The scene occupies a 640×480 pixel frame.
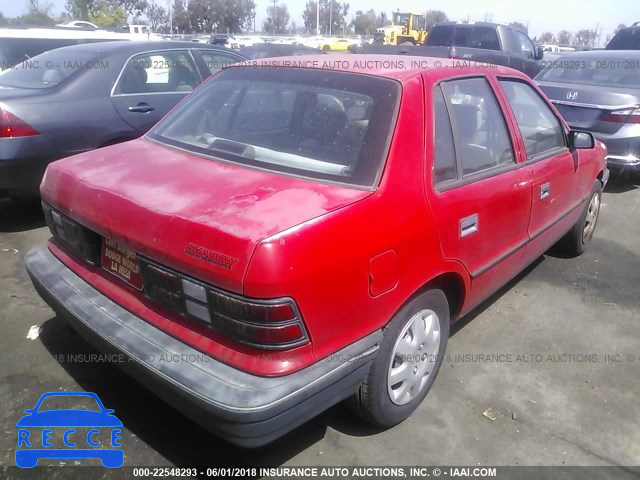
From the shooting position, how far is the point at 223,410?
6.07 feet

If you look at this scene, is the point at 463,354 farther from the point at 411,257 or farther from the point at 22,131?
the point at 22,131

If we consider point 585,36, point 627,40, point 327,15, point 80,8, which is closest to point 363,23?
point 327,15

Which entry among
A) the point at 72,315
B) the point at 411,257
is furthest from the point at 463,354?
the point at 72,315

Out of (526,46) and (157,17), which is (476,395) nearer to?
(526,46)

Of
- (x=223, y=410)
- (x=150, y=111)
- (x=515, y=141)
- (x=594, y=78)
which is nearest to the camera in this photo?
(x=223, y=410)

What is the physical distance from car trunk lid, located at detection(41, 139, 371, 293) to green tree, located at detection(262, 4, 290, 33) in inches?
2732

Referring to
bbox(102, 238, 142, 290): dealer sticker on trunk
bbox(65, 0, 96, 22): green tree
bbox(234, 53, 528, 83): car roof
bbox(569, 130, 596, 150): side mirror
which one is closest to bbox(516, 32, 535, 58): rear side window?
bbox(569, 130, 596, 150): side mirror

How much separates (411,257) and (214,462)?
4.10 feet

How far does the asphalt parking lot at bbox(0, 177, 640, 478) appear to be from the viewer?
2.47 m

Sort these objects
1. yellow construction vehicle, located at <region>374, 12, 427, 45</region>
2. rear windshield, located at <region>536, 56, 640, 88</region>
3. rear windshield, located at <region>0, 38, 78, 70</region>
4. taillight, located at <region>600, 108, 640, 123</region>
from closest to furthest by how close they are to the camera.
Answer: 1. taillight, located at <region>600, 108, 640, 123</region>
2. rear windshield, located at <region>536, 56, 640, 88</region>
3. rear windshield, located at <region>0, 38, 78, 70</region>
4. yellow construction vehicle, located at <region>374, 12, 427, 45</region>

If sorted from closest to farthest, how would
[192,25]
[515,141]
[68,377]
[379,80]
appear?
[379,80], [68,377], [515,141], [192,25]

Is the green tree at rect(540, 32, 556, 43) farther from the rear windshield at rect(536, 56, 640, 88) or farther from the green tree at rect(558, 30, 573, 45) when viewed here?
the rear windshield at rect(536, 56, 640, 88)

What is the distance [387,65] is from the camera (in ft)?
8.96

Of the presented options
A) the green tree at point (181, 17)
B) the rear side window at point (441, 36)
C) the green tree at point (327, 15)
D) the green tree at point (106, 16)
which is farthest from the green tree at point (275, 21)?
the rear side window at point (441, 36)
